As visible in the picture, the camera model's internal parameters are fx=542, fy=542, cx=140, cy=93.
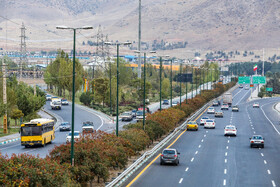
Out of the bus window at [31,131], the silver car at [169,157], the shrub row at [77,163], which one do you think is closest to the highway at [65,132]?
the bus window at [31,131]

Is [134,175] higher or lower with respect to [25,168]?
lower

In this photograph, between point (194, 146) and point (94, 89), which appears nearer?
point (194, 146)

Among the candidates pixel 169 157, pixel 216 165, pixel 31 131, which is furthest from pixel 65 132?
pixel 216 165

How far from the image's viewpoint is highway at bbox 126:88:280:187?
109ft

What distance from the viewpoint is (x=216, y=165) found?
40750mm

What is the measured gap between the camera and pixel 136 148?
1672 inches

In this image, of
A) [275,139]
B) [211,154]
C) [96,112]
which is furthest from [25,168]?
[96,112]

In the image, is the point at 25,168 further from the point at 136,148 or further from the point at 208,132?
the point at 208,132

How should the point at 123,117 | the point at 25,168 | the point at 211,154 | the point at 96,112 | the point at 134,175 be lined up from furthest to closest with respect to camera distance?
the point at 96,112, the point at 123,117, the point at 211,154, the point at 134,175, the point at 25,168

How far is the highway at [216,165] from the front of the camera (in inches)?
1304

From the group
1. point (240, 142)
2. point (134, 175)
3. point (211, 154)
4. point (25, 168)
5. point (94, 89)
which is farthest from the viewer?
point (94, 89)

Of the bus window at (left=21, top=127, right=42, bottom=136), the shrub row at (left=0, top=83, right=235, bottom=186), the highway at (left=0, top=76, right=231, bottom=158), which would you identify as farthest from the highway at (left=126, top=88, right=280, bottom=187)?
the bus window at (left=21, top=127, right=42, bottom=136)

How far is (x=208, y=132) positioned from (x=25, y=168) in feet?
168

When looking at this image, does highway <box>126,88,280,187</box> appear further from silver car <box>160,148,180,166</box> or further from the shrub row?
the shrub row
